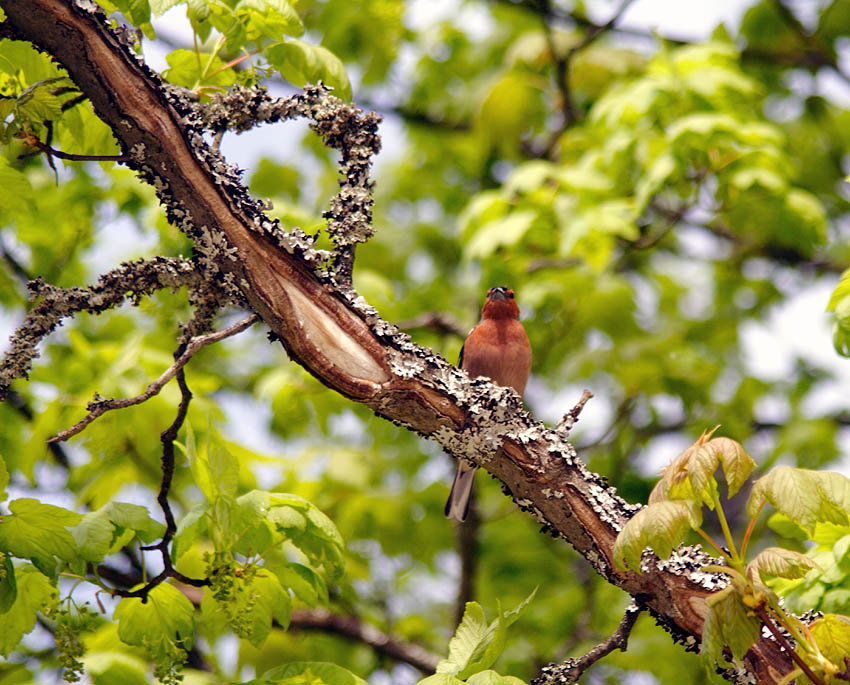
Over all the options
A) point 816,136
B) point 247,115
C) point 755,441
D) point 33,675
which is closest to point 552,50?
point 816,136

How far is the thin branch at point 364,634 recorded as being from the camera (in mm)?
6402

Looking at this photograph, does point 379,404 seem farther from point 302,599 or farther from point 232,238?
point 302,599

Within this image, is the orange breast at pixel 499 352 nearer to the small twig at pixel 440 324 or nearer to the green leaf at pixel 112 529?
the small twig at pixel 440 324

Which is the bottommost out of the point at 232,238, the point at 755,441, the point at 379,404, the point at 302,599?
the point at 302,599

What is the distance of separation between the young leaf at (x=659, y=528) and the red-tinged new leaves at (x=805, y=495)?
0.21m

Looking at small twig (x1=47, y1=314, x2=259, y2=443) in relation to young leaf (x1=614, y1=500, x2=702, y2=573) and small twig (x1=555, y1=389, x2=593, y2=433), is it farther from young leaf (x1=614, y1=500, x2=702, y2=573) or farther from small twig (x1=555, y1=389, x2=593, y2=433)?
young leaf (x1=614, y1=500, x2=702, y2=573)

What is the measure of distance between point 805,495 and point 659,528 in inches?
18.4

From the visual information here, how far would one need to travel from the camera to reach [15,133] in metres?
3.16

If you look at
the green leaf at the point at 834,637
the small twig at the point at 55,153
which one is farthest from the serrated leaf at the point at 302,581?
the green leaf at the point at 834,637

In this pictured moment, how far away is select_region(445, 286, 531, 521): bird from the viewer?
5.79 metres

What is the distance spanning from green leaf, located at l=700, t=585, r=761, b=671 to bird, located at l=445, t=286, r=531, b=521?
3263 millimetres

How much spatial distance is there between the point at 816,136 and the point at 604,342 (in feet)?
11.2

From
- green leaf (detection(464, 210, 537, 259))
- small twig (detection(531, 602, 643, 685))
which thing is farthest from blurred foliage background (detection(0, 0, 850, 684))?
small twig (detection(531, 602, 643, 685))

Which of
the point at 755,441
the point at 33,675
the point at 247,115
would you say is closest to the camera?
the point at 247,115
